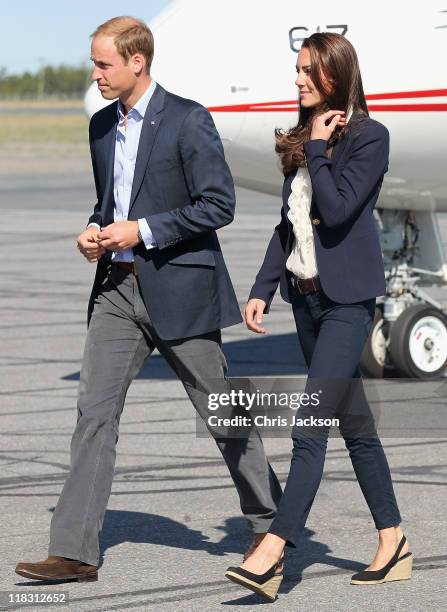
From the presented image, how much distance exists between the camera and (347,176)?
5312 millimetres

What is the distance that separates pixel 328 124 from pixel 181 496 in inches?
90.5

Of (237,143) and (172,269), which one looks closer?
(172,269)

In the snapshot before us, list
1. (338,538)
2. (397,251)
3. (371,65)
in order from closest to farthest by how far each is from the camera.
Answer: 1. (338,538)
2. (371,65)
3. (397,251)

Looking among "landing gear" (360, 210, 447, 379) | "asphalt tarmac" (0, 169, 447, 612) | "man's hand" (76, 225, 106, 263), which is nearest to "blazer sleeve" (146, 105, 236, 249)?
"man's hand" (76, 225, 106, 263)

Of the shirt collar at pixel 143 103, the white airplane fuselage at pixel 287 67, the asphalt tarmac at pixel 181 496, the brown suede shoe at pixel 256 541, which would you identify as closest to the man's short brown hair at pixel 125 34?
the shirt collar at pixel 143 103

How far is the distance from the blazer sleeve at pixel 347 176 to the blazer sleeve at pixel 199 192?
Result: 1.33 feet

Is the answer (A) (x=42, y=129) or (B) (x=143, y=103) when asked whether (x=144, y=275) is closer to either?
(B) (x=143, y=103)

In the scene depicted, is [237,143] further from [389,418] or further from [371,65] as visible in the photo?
[389,418]

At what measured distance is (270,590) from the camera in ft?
17.1

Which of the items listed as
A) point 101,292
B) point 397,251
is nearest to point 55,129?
point 397,251

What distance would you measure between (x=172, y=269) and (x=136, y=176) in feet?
1.21

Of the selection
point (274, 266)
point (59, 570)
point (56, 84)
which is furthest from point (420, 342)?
point (56, 84)

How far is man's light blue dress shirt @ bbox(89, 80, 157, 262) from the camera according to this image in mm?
5715

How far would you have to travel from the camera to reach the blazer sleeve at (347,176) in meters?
5.26
